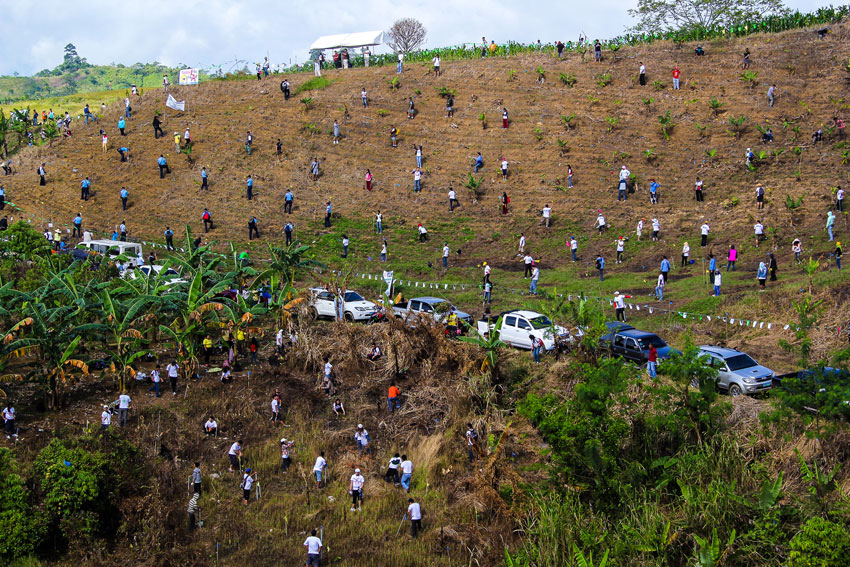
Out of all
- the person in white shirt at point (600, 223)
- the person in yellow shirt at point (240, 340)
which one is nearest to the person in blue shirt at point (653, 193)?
the person in white shirt at point (600, 223)

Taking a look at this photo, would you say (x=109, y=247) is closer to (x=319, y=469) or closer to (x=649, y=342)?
(x=319, y=469)

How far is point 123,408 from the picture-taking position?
23859mm

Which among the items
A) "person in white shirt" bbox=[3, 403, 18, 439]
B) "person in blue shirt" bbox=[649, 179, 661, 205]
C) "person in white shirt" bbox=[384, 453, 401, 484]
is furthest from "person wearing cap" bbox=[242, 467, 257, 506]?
"person in blue shirt" bbox=[649, 179, 661, 205]

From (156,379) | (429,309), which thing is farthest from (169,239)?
(429,309)

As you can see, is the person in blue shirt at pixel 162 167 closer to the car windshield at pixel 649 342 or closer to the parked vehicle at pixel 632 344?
the parked vehicle at pixel 632 344

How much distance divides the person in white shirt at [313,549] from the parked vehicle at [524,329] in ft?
32.4

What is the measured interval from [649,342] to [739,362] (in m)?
2.82

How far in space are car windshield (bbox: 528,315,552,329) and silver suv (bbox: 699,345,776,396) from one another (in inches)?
211

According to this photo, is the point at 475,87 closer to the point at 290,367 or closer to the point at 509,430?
the point at 290,367

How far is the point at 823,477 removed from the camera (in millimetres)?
17453

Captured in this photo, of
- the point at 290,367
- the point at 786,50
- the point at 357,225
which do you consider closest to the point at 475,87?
the point at 357,225

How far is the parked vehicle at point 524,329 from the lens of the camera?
2688 centimetres

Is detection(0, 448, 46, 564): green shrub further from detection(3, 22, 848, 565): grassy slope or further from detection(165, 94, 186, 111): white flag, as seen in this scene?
detection(165, 94, 186, 111): white flag

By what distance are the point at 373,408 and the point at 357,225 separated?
18739mm
